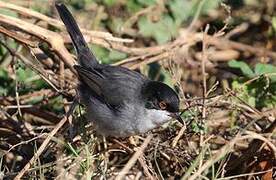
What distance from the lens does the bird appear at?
4.28m

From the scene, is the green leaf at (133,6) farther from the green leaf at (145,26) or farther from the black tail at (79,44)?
the black tail at (79,44)

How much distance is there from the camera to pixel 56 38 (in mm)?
4781

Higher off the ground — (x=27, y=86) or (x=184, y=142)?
(x=27, y=86)

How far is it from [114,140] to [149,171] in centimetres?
54

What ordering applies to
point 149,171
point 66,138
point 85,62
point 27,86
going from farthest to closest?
point 27,86
point 85,62
point 66,138
point 149,171

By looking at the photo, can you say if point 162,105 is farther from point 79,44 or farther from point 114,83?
point 79,44

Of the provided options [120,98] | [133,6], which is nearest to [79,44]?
[120,98]

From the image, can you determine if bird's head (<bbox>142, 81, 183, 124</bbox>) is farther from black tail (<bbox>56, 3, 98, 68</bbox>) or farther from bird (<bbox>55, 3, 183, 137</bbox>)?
black tail (<bbox>56, 3, 98, 68</bbox>)

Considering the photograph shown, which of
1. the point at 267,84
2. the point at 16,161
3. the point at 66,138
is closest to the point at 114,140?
the point at 66,138

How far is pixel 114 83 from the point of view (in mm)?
4523

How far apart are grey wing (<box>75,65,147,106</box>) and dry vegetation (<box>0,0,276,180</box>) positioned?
0.22m

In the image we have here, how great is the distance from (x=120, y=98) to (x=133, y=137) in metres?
0.31

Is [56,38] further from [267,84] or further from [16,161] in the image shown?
[267,84]

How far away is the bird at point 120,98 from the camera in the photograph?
4.28 meters
